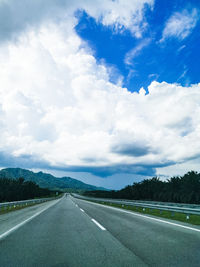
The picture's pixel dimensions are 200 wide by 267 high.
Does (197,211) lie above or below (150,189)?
below

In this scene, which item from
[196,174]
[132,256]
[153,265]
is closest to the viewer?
[153,265]

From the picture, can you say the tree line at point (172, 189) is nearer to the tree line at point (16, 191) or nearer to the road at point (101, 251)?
the tree line at point (16, 191)

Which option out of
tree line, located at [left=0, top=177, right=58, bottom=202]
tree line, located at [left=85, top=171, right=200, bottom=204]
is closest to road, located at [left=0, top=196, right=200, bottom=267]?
tree line, located at [left=85, top=171, right=200, bottom=204]

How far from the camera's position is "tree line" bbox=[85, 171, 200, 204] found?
67938 mm

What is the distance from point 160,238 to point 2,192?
11968cm

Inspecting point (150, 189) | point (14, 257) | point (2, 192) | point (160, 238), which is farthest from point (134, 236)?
point (2, 192)

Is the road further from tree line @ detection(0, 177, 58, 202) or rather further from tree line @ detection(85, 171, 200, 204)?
tree line @ detection(0, 177, 58, 202)

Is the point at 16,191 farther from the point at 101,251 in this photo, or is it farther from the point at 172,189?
the point at 101,251

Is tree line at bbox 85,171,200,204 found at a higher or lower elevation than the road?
higher

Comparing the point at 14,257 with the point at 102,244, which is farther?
the point at 102,244

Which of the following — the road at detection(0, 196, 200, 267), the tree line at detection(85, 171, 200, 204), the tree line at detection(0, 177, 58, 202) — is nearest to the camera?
the road at detection(0, 196, 200, 267)

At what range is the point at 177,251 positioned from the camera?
519cm

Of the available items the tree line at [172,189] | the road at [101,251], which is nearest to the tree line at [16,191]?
the tree line at [172,189]

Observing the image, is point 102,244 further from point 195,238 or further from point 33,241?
point 195,238
